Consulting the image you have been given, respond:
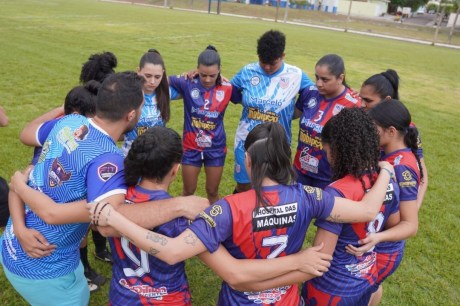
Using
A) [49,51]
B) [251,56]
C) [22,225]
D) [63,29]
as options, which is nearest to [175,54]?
[251,56]

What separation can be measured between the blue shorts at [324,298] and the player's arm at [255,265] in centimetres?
55

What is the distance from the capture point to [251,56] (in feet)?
67.1

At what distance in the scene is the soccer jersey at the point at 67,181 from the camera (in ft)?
7.84

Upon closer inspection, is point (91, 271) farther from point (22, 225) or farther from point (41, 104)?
point (41, 104)

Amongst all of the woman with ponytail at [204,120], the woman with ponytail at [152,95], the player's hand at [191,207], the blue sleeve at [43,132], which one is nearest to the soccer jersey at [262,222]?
the player's hand at [191,207]

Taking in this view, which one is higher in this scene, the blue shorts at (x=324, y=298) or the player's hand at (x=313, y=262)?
the player's hand at (x=313, y=262)

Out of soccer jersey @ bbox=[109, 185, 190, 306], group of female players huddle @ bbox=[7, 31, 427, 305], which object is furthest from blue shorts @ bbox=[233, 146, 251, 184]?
soccer jersey @ bbox=[109, 185, 190, 306]

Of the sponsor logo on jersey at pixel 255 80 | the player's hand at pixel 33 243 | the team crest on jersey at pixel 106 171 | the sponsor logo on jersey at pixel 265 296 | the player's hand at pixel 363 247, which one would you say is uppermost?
the sponsor logo on jersey at pixel 255 80

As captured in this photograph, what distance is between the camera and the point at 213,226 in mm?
2189

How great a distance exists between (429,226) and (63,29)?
23.4 metres

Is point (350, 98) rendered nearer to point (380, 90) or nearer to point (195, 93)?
point (380, 90)

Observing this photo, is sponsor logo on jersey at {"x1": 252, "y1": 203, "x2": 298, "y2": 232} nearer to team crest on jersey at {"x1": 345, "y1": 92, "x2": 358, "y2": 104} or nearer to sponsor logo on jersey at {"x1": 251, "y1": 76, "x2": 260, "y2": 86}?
team crest on jersey at {"x1": 345, "y1": 92, "x2": 358, "y2": 104}

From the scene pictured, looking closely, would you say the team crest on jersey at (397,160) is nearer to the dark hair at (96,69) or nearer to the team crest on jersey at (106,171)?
the team crest on jersey at (106,171)

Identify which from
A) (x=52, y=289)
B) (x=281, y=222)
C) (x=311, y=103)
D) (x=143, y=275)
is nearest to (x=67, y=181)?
(x=143, y=275)
